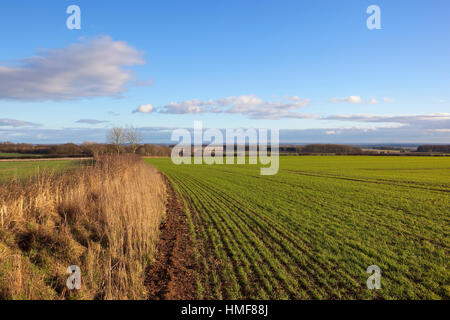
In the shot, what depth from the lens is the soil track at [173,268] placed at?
534 centimetres

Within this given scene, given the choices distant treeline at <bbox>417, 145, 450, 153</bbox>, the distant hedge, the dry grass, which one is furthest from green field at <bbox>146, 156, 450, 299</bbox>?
Answer: distant treeline at <bbox>417, 145, 450, 153</bbox>

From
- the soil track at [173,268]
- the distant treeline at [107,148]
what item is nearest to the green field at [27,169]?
the soil track at [173,268]

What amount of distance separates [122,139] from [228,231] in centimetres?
4799

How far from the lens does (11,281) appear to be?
5.00 meters

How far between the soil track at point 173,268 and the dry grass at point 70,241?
0.89ft

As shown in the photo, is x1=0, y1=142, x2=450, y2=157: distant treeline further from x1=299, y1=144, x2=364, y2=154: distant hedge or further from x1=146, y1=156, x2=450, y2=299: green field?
x1=146, y1=156, x2=450, y2=299: green field

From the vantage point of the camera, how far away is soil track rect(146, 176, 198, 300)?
5.34m

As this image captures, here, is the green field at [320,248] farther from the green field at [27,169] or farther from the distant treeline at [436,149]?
the distant treeline at [436,149]

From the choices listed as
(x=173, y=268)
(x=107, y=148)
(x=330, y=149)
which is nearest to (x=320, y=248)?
(x=173, y=268)

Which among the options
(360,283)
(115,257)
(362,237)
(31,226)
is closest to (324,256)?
Result: (360,283)

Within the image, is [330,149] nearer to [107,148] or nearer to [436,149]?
[436,149]

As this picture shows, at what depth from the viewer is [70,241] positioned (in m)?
7.30

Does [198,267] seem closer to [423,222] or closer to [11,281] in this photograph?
[11,281]

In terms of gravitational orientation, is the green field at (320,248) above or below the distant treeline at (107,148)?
below
